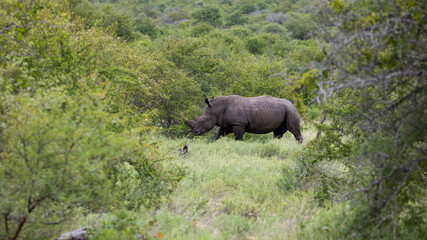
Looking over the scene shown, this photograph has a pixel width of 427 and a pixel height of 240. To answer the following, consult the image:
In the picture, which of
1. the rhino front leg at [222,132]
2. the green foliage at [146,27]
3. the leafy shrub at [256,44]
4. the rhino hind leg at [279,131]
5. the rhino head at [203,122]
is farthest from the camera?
the green foliage at [146,27]

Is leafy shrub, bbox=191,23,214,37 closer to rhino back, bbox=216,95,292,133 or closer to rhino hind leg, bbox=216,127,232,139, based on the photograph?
rhino hind leg, bbox=216,127,232,139

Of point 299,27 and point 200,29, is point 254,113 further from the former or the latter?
point 299,27

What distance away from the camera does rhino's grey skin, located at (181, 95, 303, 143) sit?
42.4 feet

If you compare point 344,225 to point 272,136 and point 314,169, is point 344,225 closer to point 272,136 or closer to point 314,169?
point 314,169

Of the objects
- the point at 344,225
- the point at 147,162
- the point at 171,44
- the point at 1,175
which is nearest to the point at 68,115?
the point at 1,175

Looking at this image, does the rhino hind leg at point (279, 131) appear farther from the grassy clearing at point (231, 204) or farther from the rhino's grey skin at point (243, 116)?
the grassy clearing at point (231, 204)

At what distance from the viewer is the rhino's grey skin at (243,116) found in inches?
509

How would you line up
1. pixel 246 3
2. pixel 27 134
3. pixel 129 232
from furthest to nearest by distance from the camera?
pixel 246 3
pixel 129 232
pixel 27 134

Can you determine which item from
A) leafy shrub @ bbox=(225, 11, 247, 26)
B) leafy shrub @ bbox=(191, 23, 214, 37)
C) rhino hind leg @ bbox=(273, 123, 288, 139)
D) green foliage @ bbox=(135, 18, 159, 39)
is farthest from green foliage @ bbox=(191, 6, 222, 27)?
rhino hind leg @ bbox=(273, 123, 288, 139)

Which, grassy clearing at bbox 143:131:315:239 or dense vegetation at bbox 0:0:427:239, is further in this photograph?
grassy clearing at bbox 143:131:315:239

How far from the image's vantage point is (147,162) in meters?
5.89

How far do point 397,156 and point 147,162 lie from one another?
10.8ft

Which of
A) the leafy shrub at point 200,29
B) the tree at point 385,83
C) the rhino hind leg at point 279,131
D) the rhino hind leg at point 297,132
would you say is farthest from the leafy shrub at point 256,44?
the tree at point 385,83

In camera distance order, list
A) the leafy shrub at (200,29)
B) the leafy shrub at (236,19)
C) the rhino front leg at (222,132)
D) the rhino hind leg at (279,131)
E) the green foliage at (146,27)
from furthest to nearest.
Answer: the leafy shrub at (236,19)
the green foliage at (146,27)
the leafy shrub at (200,29)
the rhino hind leg at (279,131)
the rhino front leg at (222,132)
